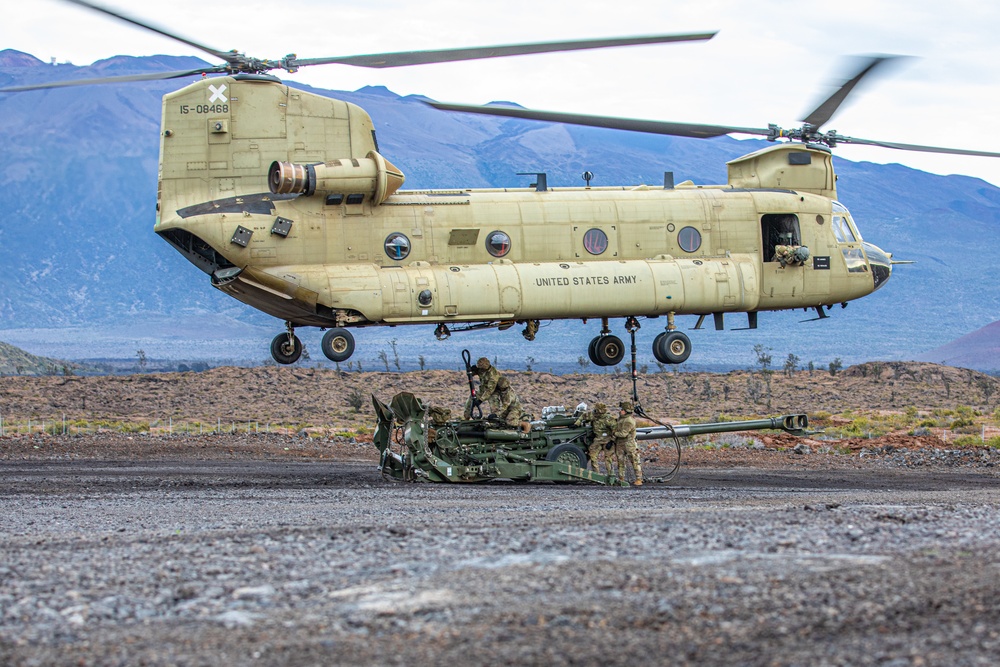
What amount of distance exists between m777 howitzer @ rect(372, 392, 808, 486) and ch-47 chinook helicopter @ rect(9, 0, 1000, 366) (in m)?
1.54

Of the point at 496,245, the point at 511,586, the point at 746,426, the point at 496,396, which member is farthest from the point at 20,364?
the point at 511,586

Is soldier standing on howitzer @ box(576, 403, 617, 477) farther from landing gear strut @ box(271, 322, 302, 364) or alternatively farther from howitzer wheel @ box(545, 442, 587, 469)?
landing gear strut @ box(271, 322, 302, 364)

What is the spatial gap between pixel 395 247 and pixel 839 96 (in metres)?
8.19

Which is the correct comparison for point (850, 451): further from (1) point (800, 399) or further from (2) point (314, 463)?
(1) point (800, 399)

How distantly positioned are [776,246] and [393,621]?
16912mm

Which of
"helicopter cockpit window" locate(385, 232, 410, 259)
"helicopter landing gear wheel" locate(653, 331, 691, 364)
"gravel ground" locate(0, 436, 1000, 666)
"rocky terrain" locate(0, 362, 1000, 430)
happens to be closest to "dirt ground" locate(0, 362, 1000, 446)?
"rocky terrain" locate(0, 362, 1000, 430)

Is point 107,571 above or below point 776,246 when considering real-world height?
below

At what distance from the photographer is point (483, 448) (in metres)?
21.5

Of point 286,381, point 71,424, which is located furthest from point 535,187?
point 286,381

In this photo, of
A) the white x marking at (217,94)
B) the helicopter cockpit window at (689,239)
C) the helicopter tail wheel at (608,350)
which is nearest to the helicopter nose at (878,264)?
the helicopter cockpit window at (689,239)

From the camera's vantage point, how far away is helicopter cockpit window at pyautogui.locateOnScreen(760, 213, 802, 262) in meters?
23.8

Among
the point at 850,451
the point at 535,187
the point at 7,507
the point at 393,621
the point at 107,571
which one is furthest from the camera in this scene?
the point at 850,451

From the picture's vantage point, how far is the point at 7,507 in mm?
17750

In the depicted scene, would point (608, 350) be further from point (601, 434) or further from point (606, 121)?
point (606, 121)
